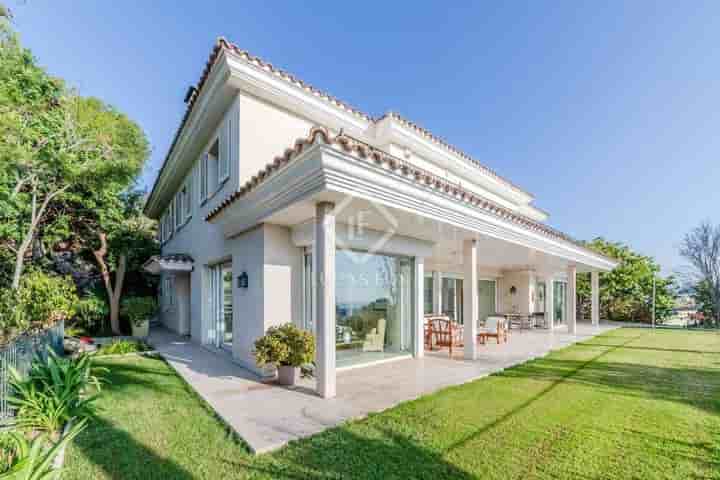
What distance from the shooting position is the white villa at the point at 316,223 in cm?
613

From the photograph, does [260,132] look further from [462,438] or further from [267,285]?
[462,438]

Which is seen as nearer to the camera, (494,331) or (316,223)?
(316,223)

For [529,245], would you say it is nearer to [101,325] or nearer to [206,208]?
[206,208]

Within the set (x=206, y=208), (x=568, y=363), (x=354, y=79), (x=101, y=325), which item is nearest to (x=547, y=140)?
(x=354, y=79)

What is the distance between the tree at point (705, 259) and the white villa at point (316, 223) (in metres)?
16.8

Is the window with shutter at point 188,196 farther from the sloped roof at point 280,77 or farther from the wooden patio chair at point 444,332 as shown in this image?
the wooden patio chair at point 444,332

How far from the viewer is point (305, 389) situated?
6.66 meters

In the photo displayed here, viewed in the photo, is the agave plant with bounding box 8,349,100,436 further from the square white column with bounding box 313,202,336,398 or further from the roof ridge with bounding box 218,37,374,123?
the roof ridge with bounding box 218,37,374,123

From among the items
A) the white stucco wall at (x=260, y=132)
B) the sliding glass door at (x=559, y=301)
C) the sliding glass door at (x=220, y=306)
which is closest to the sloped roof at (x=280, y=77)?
the white stucco wall at (x=260, y=132)

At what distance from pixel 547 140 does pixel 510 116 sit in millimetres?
2854

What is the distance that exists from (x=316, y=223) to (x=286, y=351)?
2640mm

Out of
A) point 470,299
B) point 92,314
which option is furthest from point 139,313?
point 470,299

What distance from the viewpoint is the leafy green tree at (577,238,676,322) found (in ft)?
75.3

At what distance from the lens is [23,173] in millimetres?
10789
